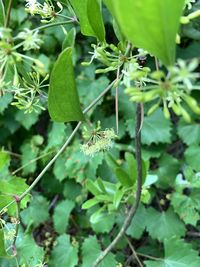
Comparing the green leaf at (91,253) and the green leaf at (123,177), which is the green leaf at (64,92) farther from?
the green leaf at (91,253)

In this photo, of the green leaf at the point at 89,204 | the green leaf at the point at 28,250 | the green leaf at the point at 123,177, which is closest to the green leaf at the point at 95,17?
the green leaf at the point at 123,177

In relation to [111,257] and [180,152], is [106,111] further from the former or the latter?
[111,257]

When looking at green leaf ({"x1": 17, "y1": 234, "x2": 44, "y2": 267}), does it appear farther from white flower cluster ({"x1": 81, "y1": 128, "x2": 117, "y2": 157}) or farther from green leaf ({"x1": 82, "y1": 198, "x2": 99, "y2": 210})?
white flower cluster ({"x1": 81, "y1": 128, "x2": 117, "y2": 157})

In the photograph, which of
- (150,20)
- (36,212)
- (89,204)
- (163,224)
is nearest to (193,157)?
(163,224)

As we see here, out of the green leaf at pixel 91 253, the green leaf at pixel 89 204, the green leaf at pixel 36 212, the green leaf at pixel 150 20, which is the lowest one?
the green leaf at pixel 91 253

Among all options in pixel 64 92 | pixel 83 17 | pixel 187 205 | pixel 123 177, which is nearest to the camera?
pixel 64 92

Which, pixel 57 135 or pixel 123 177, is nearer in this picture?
pixel 123 177

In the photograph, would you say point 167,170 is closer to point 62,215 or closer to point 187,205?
point 187,205
